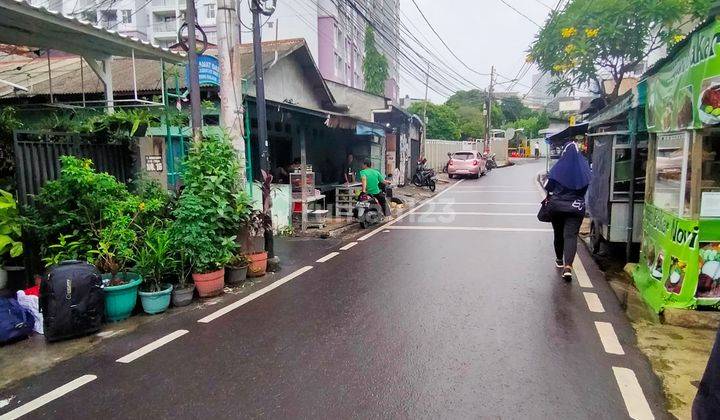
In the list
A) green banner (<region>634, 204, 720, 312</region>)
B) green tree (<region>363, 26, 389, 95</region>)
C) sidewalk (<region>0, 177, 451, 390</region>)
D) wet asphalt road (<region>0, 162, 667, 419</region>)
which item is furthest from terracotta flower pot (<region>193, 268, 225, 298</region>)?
green tree (<region>363, 26, 389, 95</region>)

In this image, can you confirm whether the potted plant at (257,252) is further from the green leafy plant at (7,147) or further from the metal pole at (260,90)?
the green leafy plant at (7,147)

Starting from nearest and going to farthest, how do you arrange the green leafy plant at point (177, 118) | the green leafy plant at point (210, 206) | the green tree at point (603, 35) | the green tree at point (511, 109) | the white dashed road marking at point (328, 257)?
the green leafy plant at point (210, 206), the green leafy plant at point (177, 118), the white dashed road marking at point (328, 257), the green tree at point (603, 35), the green tree at point (511, 109)

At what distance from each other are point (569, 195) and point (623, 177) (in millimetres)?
1821

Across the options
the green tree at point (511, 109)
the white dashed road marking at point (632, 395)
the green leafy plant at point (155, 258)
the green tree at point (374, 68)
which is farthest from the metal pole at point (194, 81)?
the green tree at point (511, 109)

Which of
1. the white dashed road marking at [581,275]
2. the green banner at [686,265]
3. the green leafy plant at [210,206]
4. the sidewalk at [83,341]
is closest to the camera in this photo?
the sidewalk at [83,341]

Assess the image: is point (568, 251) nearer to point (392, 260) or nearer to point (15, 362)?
point (392, 260)

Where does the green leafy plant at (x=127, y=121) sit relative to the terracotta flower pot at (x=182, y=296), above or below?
above

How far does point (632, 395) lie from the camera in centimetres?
337

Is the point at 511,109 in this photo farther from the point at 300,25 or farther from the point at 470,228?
the point at 470,228

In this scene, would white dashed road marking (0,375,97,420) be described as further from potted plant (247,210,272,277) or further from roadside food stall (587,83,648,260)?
roadside food stall (587,83,648,260)

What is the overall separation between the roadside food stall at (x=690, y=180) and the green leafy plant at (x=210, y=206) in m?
5.27

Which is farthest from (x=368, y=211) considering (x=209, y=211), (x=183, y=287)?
(x=183, y=287)

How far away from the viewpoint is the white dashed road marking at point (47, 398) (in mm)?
3346

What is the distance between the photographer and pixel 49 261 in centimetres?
545
